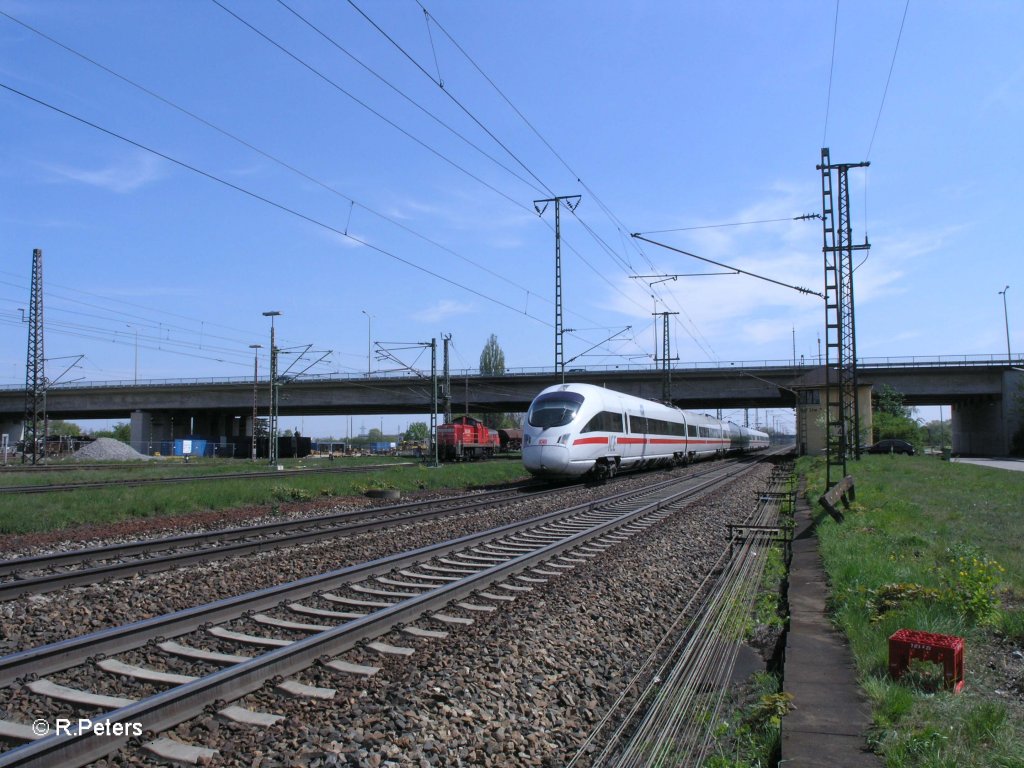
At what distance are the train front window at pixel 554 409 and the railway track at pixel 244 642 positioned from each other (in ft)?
40.4

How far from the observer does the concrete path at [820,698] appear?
12.6 feet

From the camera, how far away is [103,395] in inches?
2800

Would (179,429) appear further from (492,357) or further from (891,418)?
(891,418)

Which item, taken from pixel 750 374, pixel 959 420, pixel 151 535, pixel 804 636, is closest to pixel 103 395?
pixel 750 374

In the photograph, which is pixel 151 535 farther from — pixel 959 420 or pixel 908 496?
pixel 959 420

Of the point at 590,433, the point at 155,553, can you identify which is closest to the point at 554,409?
the point at 590,433

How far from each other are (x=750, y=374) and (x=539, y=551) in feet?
170

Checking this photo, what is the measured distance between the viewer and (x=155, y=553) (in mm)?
11062

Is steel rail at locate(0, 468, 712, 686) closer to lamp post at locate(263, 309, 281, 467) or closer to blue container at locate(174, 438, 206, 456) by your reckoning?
lamp post at locate(263, 309, 281, 467)

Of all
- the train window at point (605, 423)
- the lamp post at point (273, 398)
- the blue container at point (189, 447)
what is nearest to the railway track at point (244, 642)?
the train window at point (605, 423)

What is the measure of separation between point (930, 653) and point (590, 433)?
19068 millimetres

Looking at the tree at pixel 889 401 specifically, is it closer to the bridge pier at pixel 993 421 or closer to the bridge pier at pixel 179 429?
the bridge pier at pixel 993 421

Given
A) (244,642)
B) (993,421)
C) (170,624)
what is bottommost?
(244,642)

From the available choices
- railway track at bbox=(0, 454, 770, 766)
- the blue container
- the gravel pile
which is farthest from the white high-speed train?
the blue container
